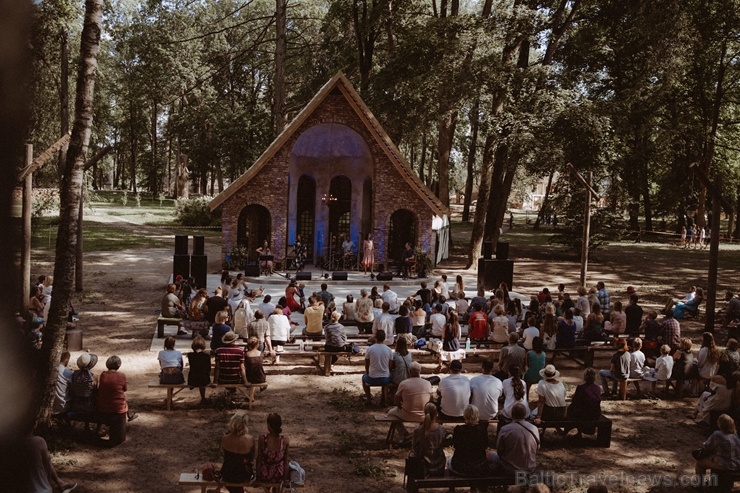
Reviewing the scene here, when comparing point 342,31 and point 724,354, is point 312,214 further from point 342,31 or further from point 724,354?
point 724,354

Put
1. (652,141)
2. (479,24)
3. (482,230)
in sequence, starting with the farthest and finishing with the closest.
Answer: (652,141) < (482,230) < (479,24)

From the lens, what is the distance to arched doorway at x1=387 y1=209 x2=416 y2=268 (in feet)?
89.6

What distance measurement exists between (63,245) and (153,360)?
17.0ft

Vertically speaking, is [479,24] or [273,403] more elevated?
[479,24]

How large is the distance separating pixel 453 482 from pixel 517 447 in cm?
93

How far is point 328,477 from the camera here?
29.3ft

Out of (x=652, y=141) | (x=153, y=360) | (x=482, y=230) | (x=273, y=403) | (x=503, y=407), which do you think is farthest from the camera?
(x=652, y=141)

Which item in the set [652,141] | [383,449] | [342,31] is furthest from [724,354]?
[652,141]

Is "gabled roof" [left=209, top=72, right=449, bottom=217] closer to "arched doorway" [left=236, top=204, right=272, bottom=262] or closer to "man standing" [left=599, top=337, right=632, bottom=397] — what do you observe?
"arched doorway" [left=236, top=204, right=272, bottom=262]

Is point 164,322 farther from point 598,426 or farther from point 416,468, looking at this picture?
point 598,426

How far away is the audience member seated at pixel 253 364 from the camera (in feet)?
37.0

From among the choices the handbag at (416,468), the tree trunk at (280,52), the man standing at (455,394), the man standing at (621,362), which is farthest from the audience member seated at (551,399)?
the tree trunk at (280,52)

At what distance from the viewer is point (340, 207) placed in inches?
1105

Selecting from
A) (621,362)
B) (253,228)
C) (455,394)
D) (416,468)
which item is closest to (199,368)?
(455,394)
